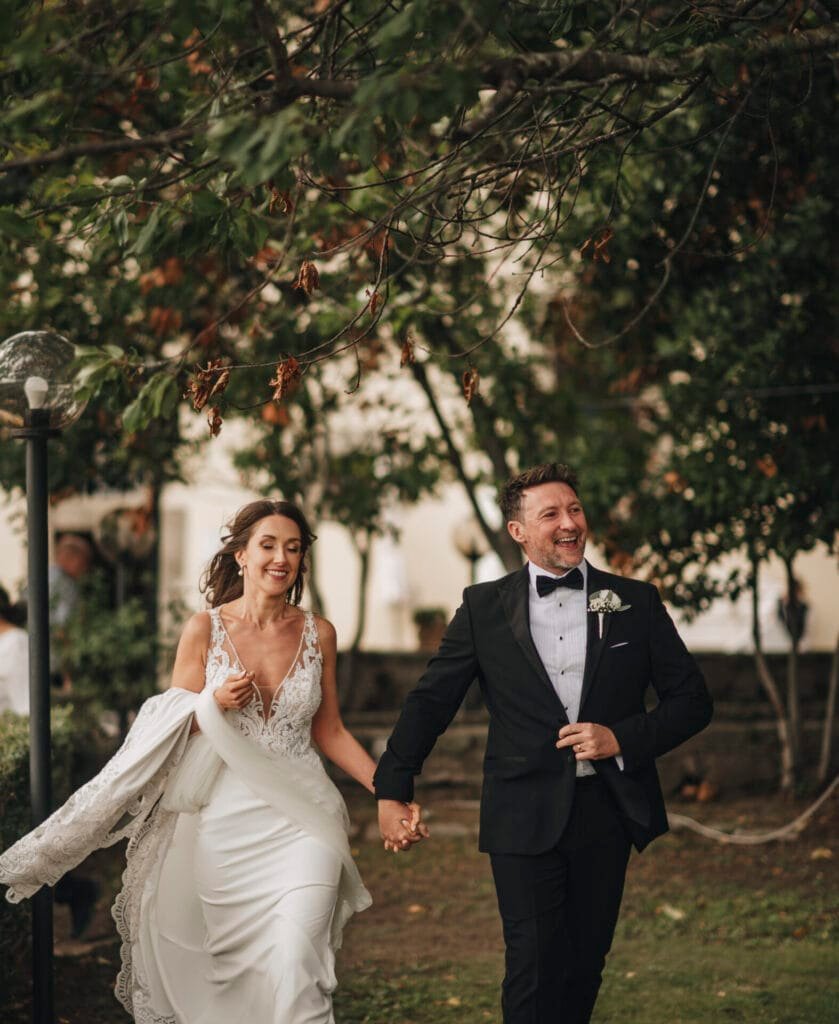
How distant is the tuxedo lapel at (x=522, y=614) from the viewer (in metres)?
5.04

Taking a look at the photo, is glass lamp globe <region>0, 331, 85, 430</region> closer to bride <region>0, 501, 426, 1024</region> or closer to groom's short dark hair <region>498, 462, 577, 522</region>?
bride <region>0, 501, 426, 1024</region>

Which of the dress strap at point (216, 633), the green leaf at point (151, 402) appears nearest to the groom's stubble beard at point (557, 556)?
the dress strap at point (216, 633)

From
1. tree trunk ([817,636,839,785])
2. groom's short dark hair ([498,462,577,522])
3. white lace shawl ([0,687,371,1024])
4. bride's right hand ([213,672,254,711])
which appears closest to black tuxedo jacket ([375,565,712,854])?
groom's short dark hair ([498,462,577,522])

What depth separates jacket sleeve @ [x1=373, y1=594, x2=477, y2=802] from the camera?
5168 millimetres

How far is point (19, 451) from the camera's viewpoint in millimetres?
10367

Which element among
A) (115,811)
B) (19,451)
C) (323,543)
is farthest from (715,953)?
(323,543)

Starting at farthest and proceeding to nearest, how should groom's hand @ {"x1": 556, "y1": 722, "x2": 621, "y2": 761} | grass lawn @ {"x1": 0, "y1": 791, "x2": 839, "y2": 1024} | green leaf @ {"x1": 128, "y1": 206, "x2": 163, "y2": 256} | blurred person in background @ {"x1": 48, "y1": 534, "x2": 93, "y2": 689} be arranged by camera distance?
1. blurred person in background @ {"x1": 48, "y1": 534, "x2": 93, "y2": 689}
2. grass lawn @ {"x1": 0, "y1": 791, "x2": 839, "y2": 1024}
3. groom's hand @ {"x1": 556, "y1": 722, "x2": 621, "y2": 761}
4. green leaf @ {"x1": 128, "y1": 206, "x2": 163, "y2": 256}

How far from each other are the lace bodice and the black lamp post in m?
0.73

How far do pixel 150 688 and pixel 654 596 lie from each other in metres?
7.04

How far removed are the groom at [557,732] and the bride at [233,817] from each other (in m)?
0.37

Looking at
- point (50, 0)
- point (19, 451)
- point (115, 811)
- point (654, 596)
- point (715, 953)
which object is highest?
point (50, 0)

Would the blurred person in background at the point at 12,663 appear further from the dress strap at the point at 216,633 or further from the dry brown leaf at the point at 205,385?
the dry brown leaf at the point at 205,385

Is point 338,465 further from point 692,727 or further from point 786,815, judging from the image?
point 692,727

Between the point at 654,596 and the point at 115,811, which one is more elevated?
the point at 654,596
